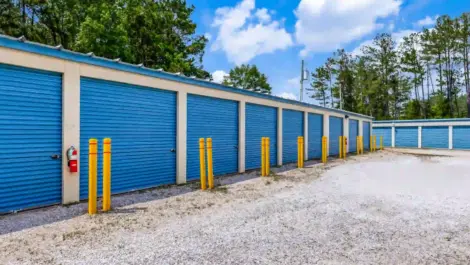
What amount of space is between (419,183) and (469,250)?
5.25 metres

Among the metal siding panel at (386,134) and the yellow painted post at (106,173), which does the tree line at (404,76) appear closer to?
the metal siding panel at (386,134)

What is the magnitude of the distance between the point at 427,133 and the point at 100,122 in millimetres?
27089

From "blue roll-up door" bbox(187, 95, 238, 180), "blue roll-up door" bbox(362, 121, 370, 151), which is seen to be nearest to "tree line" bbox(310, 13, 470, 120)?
"blue roll-up door" bbox(362, 121, 370, 151)

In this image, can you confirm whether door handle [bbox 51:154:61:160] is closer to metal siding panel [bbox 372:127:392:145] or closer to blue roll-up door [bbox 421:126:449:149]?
metal siding panel [bbox 372:127:392:145]

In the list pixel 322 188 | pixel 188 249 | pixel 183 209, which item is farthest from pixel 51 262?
pixel 322 188

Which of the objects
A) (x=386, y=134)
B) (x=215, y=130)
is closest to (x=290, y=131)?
(x=215, y=130)

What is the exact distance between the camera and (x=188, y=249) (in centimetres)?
357

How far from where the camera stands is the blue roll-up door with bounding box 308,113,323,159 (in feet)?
49.1

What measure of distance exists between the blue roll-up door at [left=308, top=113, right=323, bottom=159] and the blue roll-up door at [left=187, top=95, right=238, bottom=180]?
5.99 meters

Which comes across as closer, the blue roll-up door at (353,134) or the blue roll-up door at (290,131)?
the blue roll-up door at (290,131)

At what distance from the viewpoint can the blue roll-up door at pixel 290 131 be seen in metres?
12.9

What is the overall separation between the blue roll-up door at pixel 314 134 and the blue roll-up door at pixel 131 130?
29.0 ft

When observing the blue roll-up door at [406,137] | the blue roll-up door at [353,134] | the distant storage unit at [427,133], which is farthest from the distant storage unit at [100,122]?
the blue roll-up door at [406,137]

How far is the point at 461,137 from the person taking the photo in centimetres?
2372
